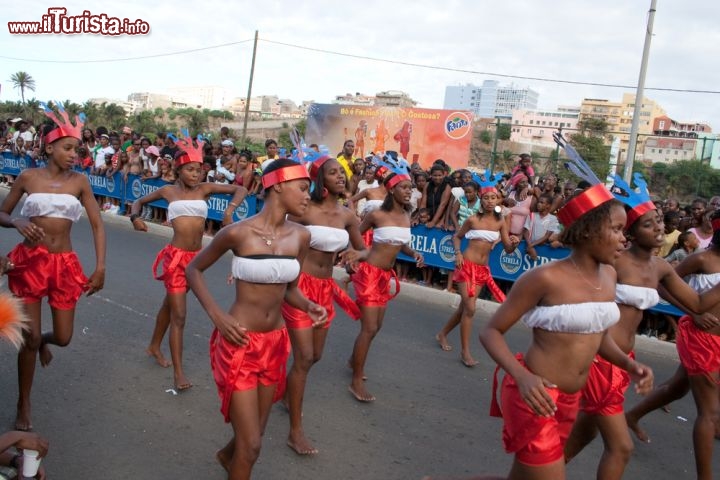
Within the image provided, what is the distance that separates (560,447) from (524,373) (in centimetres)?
43

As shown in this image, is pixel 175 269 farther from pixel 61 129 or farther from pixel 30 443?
pixel 30 443

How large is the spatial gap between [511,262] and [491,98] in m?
156

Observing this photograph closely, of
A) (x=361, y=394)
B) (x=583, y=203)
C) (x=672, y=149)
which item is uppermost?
(x=672, y=149)

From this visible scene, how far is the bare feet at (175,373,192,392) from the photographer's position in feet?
17.4

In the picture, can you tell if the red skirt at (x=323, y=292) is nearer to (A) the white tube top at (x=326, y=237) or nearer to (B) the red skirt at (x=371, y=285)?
(A) the white tube top at (x=326, y=237)

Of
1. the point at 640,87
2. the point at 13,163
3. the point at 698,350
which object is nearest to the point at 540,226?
the point at 698,350

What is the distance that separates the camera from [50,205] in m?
4.57

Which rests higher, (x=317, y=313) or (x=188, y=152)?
(x=188, y=152)

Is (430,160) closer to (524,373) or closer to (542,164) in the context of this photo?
(542,164)

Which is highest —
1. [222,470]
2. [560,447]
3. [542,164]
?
[542,164]

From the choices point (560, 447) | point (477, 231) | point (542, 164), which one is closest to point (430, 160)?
point (542, 164)

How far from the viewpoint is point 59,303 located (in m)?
4.59

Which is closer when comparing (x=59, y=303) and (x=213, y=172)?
(x=59, y=303)

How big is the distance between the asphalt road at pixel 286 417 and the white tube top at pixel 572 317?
1.76m
